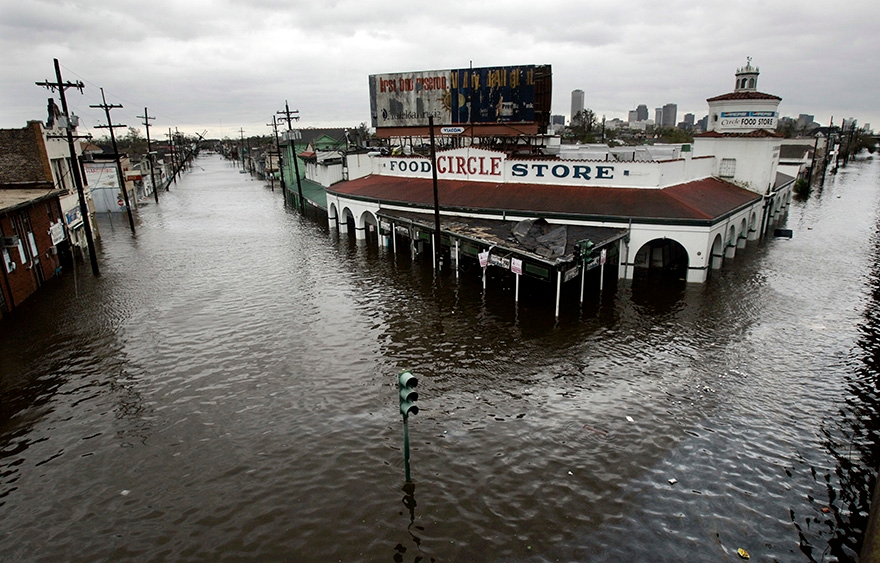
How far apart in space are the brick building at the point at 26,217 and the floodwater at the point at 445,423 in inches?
60.9

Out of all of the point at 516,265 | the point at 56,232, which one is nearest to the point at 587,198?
the point at 516,265

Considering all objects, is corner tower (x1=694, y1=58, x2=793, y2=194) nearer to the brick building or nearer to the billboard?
the billboard

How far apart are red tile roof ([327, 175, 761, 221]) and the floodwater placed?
12.1ft

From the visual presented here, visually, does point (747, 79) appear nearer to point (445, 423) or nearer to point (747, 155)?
point (747, 155)

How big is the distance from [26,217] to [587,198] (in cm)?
2789

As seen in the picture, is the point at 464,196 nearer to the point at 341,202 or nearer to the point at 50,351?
the point at 341,202

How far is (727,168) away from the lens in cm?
3250

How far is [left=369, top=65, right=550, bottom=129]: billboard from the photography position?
115 ft

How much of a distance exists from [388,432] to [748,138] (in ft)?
103

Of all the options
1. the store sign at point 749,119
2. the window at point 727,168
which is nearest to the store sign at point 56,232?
the window at point 727,168

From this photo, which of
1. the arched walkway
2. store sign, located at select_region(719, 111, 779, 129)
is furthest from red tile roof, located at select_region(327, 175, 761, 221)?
store sign, located at select_region(719, 111, 779, 129)

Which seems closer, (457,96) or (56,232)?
(56,232)

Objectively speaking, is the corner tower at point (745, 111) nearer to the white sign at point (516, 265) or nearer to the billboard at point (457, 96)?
the billboard at point (457, 96)

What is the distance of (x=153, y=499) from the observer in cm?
1016
